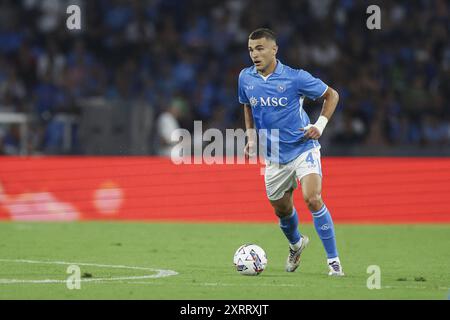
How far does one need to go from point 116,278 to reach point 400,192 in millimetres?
8717

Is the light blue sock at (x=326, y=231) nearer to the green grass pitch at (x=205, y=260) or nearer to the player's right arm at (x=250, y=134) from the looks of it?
the green grass pitch at (x=205, y=260)

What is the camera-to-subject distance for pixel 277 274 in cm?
1088

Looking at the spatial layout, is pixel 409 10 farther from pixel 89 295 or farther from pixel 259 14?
pixel 89 295

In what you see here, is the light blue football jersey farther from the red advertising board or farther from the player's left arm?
the red advertising board

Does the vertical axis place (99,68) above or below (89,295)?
above

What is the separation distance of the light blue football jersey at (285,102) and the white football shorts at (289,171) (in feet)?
0.21

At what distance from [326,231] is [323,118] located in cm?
115

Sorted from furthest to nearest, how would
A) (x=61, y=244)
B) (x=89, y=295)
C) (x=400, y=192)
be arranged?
(x=400, y=192), (x=61, y=244), (x=89, y=295)

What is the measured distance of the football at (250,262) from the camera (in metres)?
10.6

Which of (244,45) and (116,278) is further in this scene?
(244,45)

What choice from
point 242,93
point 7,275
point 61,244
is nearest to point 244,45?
point 61,244

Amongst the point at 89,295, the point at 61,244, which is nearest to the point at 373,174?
the point at 61,244
